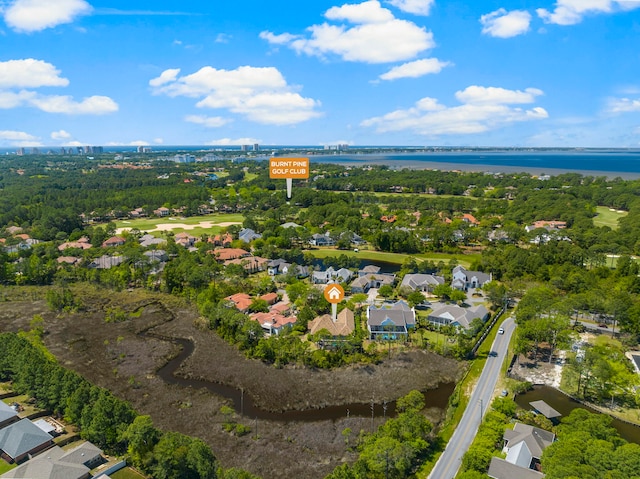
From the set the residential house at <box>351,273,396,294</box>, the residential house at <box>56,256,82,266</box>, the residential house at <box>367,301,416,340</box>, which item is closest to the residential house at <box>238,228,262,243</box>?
the residential house at <box>56,256,82,266</box>

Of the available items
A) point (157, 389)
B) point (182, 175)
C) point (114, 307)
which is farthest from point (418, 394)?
point (182, 175)

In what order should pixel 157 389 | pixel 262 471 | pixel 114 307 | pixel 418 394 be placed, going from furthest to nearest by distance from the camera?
pixel 114 307 → pixel 157 389 → pixel 418 394 → pixel 262 471

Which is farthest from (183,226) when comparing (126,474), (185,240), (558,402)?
(558,402)

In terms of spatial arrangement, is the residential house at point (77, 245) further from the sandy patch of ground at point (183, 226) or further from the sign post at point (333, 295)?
the sign post at point (333, 295)

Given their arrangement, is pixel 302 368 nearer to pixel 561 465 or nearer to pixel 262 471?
pixel 262 471

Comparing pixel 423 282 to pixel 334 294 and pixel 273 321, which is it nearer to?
pixel 334 294

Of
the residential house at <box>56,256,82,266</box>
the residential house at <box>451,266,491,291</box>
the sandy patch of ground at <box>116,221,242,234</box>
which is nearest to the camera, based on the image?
the residential house at <box>451,266,491,291</box>

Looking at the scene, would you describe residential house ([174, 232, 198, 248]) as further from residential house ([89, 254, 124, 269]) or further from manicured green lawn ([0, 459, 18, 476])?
manicured green lawn ([0, 459, 18, 476])
